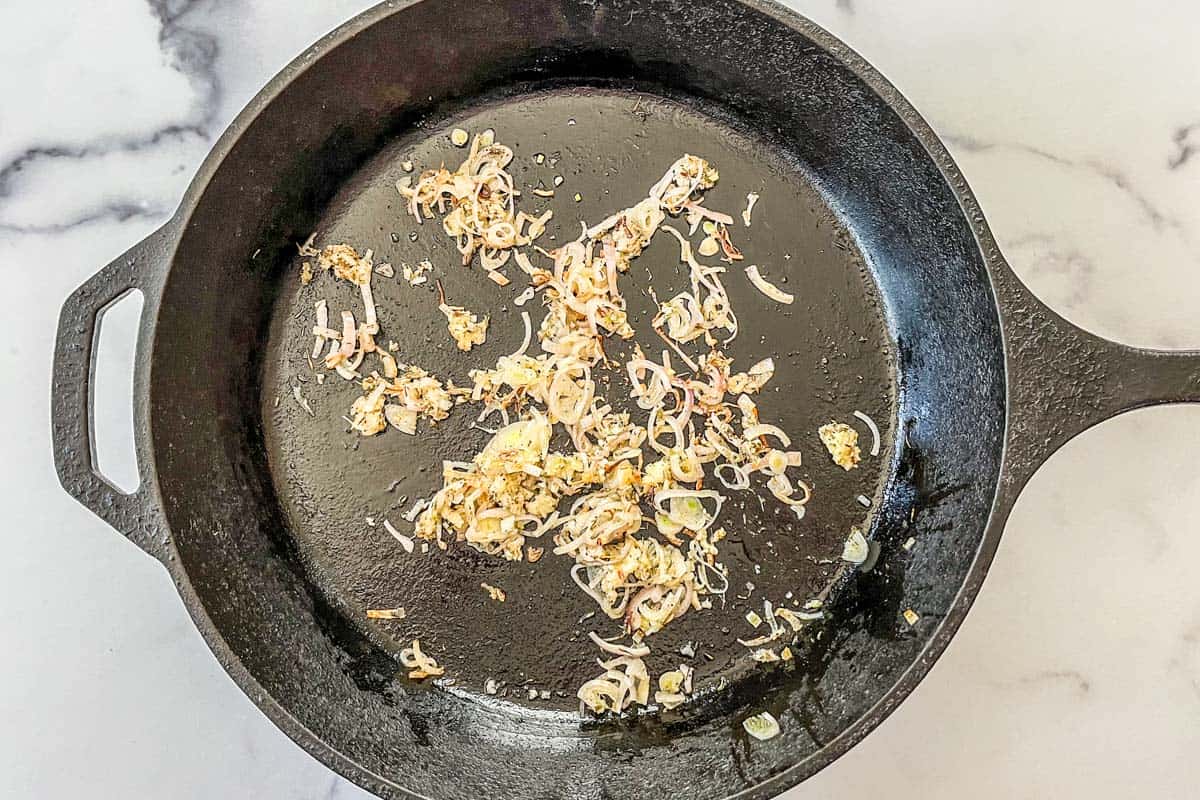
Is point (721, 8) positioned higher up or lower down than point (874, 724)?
higher up

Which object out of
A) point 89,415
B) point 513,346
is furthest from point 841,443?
point 89,415

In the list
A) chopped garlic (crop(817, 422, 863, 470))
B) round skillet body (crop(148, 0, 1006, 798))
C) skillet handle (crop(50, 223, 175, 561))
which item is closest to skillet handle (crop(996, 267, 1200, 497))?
round skillet body (crop(148, 0, 1006, 798))

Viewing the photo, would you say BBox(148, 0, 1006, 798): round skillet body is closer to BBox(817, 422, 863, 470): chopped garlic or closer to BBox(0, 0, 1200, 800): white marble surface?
BBox(817, 422, 863, 470): chopped garlic

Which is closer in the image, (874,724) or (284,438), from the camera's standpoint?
(874,724)

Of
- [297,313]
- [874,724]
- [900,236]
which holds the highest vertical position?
[297,313]

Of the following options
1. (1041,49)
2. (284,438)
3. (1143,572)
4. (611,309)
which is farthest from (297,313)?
(1143,572)

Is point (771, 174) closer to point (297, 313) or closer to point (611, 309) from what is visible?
point (611, 309)

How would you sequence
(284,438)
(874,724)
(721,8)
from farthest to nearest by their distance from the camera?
(284,438) → (721,8) → (874,724)
